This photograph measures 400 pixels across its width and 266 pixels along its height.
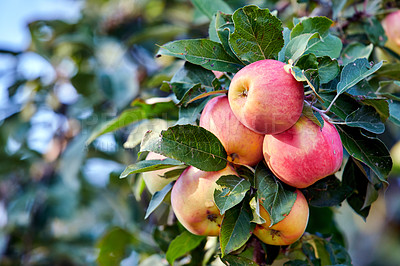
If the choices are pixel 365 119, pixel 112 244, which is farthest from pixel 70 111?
pixel 365 119

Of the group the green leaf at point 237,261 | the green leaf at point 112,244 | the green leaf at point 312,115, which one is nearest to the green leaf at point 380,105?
the green leaf at point 312,115

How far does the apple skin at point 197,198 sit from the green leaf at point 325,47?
277mm

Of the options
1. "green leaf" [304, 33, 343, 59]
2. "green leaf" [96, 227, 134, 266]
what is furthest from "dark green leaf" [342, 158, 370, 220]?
"green leaf" [96, 227, 134, 266]

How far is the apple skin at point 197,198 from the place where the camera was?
70 centimetres

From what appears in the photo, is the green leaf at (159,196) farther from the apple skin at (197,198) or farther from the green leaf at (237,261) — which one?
the green leaf at (237,261)

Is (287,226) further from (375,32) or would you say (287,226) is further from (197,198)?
(375,32)

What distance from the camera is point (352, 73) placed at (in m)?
0.71

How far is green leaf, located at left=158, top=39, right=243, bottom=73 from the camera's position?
0.74 metres

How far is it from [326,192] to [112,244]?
0.76 m

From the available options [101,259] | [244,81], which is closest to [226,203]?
[244,81]

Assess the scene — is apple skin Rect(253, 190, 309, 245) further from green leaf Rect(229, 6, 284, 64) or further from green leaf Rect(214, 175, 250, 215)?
green leaf Rect(229, 6, 284, 64)

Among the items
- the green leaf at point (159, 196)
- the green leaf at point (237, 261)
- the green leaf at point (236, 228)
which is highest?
the green leaf at point (236, 228)

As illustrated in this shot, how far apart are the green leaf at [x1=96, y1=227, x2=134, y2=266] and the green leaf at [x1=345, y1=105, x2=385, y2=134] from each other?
82 centimetres

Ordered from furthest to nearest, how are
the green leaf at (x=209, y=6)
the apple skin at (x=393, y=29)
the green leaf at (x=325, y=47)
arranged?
1. the apple skin at (x=393, y=29)
2. the green leaf at (x=209, y=6)
3. the green leaf at (x=325, y=47)
